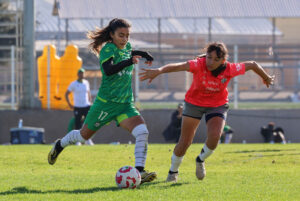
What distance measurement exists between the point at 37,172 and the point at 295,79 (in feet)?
45.2

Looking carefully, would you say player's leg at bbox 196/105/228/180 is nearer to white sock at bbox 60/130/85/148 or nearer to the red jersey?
the red jersey

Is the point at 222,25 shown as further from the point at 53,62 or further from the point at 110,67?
the point at 110,67

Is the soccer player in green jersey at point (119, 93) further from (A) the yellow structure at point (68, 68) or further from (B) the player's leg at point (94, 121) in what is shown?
(A) the yellow structure at point (68, 68)

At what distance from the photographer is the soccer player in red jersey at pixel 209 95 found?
24.9ft

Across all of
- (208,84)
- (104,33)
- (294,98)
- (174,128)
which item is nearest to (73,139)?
(104,33)

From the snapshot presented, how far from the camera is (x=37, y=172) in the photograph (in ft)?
30.4

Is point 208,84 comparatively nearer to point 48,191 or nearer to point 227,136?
point 48,191

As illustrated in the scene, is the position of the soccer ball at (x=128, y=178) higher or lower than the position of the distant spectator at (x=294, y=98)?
higher

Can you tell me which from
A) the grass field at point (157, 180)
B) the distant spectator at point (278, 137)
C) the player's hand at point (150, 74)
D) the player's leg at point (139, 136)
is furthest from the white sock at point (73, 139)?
the distant spectator at point (278, 137)

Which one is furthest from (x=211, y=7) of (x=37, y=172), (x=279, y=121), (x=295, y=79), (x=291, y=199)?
(x=291, y=199)

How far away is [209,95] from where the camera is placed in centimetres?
786

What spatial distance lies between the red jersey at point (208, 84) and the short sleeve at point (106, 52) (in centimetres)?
100

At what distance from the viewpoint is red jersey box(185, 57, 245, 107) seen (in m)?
7.62

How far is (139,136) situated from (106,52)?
110cm
